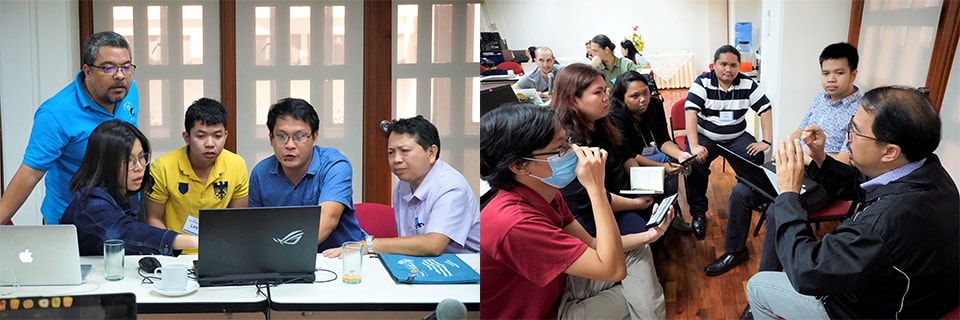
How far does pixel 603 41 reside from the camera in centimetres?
227

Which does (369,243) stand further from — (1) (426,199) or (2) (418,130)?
(2) (418,130)

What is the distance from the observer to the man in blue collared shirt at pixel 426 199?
9.40ft

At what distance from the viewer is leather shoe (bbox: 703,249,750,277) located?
7.49 ft

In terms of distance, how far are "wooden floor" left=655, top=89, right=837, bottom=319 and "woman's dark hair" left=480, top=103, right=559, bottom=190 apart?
39 centimetres

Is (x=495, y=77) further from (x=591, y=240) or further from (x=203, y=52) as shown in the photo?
(x=203, y=52)

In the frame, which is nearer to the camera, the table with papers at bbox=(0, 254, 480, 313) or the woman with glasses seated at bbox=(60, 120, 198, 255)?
the table with papers at bbox=(0, 254, 480, 313)

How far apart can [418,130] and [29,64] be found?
4.00 feet

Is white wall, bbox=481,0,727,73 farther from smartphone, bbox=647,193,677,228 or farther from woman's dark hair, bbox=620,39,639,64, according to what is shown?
smartphone, bbox=647,193,677,228

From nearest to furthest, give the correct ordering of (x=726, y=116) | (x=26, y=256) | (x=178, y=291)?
1. (x=726, y=116)
2. (x=178, y=291)
3. (x=26, y=256)

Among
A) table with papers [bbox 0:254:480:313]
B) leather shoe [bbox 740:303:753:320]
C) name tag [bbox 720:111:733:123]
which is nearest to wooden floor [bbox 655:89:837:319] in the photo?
leather shoe [bbox 740:303:753:320]

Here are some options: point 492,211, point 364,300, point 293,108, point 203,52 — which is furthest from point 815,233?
point 203,52

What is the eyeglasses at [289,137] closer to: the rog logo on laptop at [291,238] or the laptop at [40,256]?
the rog logo on laptop at [291,238]

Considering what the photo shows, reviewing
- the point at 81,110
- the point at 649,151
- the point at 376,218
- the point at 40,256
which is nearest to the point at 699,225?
the point at 649,151

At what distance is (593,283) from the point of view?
2.35 m
